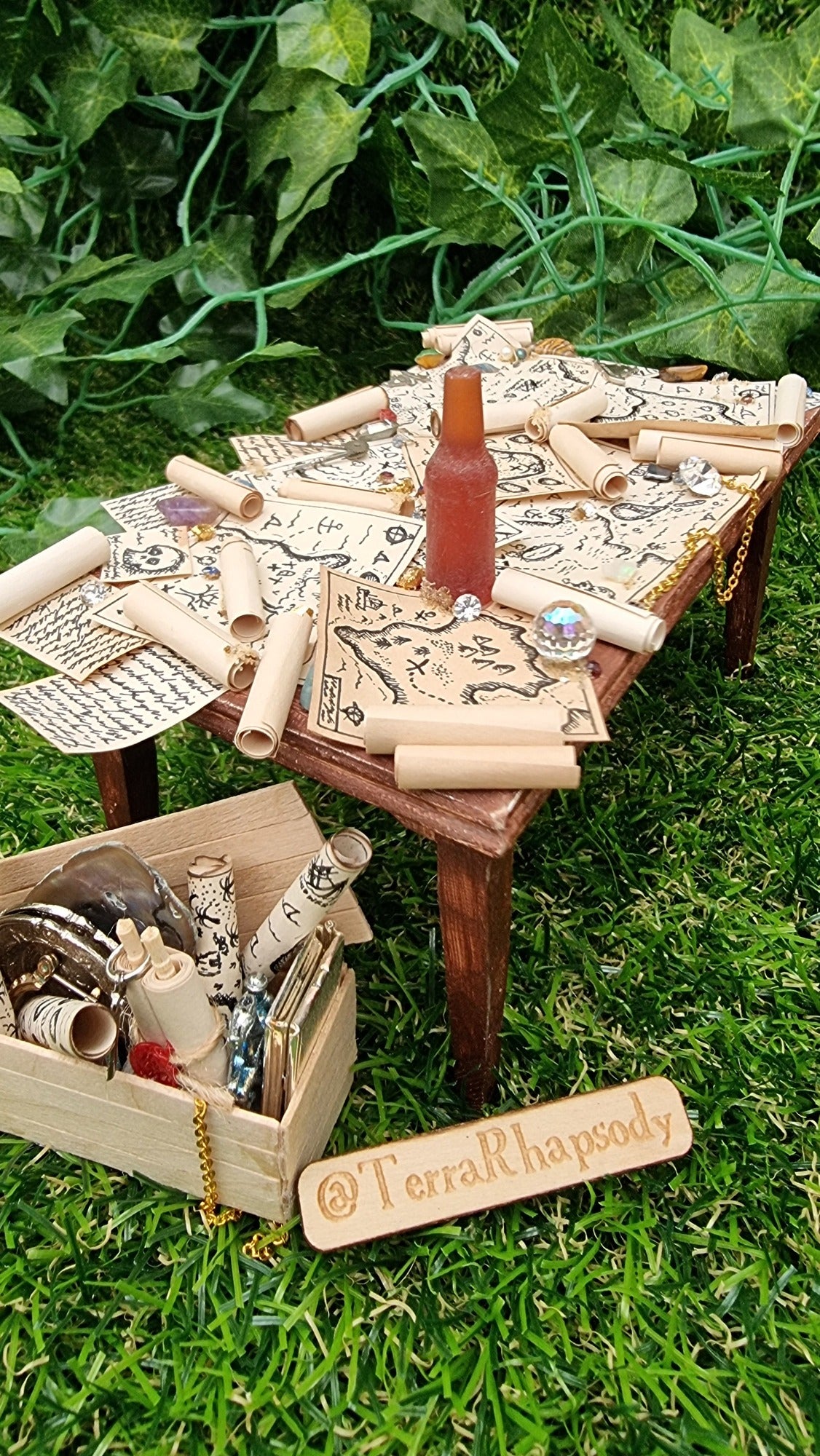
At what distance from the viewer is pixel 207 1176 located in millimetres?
1248

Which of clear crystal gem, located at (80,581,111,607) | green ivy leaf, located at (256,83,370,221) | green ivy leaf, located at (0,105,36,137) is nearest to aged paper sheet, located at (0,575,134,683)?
clear crystal gem, located at (80,581,111,607)

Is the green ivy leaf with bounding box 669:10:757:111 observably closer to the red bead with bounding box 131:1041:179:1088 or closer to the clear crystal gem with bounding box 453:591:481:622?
the clear crystal gem with bounding box 453:591:481:622

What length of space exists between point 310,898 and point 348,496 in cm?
62

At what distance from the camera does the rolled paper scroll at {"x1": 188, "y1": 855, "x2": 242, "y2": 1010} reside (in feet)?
4.36

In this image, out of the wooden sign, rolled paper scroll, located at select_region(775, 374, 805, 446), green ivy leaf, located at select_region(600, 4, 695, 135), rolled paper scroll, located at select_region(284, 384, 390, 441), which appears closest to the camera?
the wooden sign

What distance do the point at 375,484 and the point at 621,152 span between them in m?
0.80

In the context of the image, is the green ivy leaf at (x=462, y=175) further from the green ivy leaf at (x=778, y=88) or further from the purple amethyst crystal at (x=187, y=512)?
the purple amethyst crystal at (x=187, y=512)

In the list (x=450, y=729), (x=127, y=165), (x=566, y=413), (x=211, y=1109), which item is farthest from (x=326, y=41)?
(x=211, y=1109)

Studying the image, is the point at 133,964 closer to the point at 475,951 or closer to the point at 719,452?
the point at 475,951

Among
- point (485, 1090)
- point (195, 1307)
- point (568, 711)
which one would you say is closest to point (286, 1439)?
point (195, 1307)

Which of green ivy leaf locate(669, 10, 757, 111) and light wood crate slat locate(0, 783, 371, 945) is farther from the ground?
green ivy leaf locate(669, 10, 757, 111)

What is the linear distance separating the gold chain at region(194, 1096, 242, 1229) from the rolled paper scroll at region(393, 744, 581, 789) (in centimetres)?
39

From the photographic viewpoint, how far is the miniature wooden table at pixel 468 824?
44.6 inches

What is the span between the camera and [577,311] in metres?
2.69
